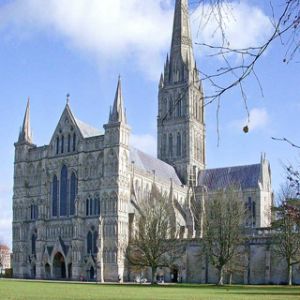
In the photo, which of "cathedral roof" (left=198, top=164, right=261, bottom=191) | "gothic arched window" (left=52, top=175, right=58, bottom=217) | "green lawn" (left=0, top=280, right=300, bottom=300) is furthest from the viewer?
"cathedral roof" (left=198, top=164, right=261, bottom=191)

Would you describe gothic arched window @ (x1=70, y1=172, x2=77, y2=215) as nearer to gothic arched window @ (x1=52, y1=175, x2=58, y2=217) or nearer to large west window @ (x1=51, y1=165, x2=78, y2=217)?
large west window @ (x1=51, y1=165, x2=78, y2=217)

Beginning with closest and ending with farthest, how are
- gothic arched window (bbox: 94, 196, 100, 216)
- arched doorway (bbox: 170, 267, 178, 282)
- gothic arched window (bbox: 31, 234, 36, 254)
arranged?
arched doorway (bbox: 170, 267, 178, 282), gothic arched window (bbox: 94, 196, 100, 216), gothic arched window (bbox: 31, 234, 36, 254)

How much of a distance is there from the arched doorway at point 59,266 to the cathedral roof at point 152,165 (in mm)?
15880

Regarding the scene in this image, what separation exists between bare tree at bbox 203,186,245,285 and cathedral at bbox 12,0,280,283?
16.9 ft

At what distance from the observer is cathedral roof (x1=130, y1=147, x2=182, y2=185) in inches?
3231

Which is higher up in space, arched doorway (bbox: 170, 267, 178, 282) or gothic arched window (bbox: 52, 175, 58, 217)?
gothic arched window (bbox: 52, 175, 58, 217)

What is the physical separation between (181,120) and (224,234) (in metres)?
42.1

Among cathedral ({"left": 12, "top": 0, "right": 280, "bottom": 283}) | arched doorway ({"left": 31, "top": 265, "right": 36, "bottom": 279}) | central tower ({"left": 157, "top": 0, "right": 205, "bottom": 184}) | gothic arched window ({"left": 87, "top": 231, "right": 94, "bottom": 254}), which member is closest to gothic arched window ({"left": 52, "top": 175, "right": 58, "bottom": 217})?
cathedral ({"left": 12, "top": 0, "right": 280, "bottom": 283})

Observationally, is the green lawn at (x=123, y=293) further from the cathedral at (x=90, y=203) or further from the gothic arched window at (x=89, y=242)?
the gothic arched window at (x=89, y=242)

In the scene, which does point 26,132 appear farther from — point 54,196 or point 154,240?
point 154,240

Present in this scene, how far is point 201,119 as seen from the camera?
102 metres

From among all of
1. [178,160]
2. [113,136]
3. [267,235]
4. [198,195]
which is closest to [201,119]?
[178,160]

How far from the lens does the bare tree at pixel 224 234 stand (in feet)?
188

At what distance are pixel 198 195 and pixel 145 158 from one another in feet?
36.8
